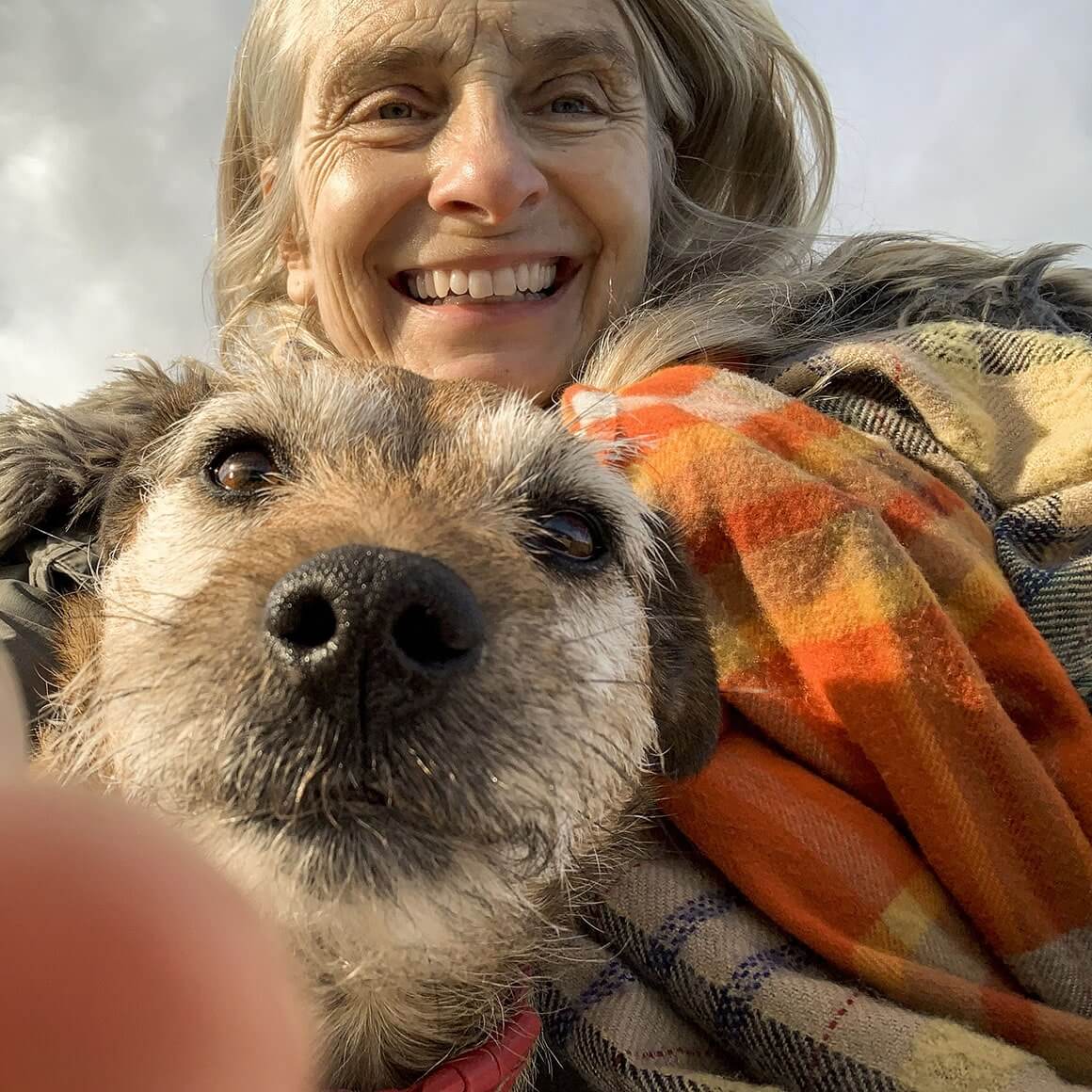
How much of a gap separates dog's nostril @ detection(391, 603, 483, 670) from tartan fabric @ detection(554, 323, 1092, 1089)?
1.09m

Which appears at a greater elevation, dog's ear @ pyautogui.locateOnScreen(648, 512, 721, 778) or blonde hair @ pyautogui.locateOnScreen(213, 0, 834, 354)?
blonde hair @ pyautogui.locateOnScreen(213, 0, 834, 354)

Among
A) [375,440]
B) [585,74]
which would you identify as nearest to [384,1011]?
[375,440]

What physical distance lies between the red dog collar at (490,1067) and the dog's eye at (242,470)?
1.30m

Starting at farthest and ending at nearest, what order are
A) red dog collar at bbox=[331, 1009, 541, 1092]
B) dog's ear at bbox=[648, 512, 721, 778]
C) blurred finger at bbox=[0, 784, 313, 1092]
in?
dog's ear at bbox=[648, 512, 721, 778], red dog collar at bbox=[331, 1009, 541, 1092], blurred finger at bbox=[0, 784, 313, 1092]

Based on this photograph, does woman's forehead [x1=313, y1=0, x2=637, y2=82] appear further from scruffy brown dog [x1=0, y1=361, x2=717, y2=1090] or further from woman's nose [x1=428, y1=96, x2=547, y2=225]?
scruffy brown dog [x1=0, y1=361, x2=717, y2=1090]

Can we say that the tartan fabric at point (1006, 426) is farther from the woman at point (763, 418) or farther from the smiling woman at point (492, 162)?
the smiling woman at point (492, 162)

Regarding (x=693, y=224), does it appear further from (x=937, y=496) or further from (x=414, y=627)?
(x=414, y=627)

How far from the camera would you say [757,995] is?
1930 millimetres

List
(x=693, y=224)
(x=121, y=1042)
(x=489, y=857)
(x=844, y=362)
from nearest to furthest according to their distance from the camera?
(x=121, y=1042), (x=489, y=857), (x=844, y=362), (x=693, y=224)

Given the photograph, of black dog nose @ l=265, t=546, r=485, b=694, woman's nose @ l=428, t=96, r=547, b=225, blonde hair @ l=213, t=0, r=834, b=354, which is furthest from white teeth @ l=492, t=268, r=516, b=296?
black dog nose @ l=265, t=546, r=485, b=694

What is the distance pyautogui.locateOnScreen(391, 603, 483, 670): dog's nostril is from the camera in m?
1.28

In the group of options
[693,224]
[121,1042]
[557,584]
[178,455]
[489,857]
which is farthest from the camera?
[693,224]

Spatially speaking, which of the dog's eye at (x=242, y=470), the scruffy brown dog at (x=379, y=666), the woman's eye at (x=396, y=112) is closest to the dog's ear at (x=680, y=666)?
the scruffy brown dog at (x=379, y=666)

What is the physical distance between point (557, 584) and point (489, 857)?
2.46 ft
